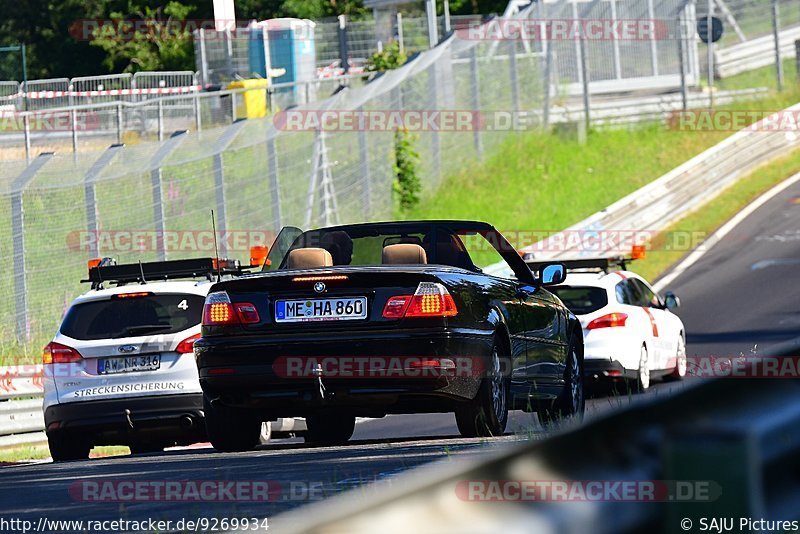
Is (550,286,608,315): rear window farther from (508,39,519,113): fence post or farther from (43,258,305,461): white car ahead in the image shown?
(508,39,519,113): fence post

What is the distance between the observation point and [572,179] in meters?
34.0

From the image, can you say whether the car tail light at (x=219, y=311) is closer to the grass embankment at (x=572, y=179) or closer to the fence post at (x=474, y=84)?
the grass embankment at (x=572, y=179)

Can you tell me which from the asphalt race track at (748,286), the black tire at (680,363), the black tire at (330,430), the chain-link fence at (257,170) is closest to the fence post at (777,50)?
the chain-link fence at (257,170)

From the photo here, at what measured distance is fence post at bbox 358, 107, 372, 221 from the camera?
28312 mm

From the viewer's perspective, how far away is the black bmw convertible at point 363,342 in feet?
31.7

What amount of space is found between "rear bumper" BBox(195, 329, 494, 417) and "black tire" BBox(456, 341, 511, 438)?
0.29 ft

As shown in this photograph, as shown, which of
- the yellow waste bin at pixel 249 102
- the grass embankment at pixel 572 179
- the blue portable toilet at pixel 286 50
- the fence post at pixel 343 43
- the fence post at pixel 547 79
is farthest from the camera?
the blue portable toilet at pixel 286 50

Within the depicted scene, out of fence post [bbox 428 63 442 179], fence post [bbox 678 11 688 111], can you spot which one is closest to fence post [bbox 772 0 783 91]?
fence post [bbox 678 11 688 111]

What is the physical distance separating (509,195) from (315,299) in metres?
23.5

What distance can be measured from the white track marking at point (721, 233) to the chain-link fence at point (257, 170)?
585 cm

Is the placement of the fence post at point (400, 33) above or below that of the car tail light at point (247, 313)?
above

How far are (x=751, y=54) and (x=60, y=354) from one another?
104ft

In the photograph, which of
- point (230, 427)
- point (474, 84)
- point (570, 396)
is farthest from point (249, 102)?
point (230, 427)

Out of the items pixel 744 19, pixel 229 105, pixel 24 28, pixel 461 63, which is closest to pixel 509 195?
pixel 461 63
